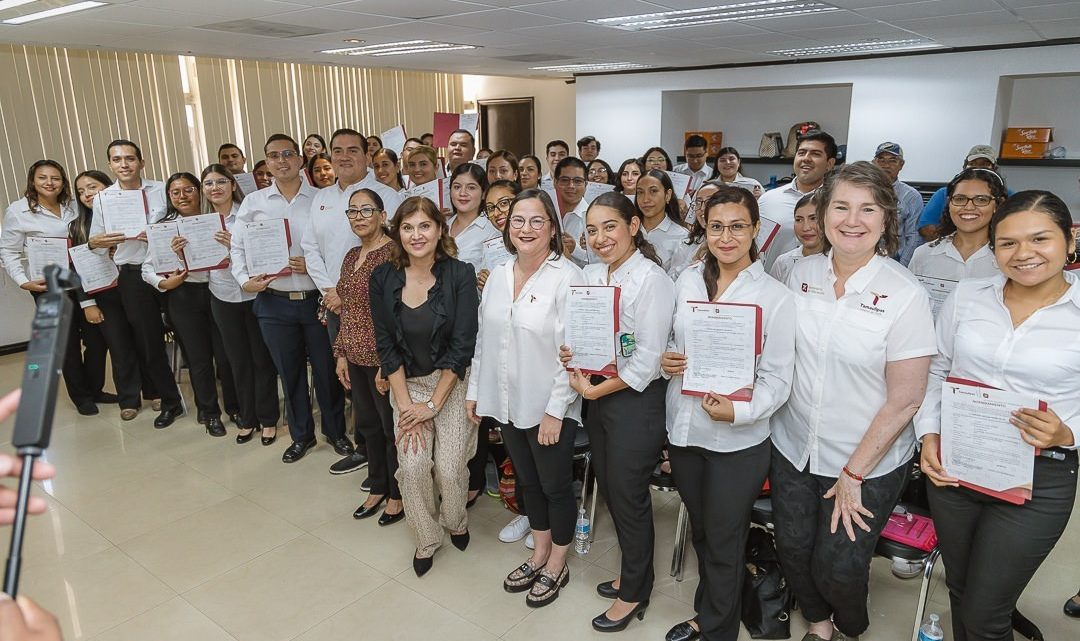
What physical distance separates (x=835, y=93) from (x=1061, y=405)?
8166 mm

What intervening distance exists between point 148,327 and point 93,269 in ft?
1.67

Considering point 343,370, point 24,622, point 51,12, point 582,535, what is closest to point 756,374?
point 582,535

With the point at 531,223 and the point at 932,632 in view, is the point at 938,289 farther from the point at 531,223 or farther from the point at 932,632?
the point at 531,223

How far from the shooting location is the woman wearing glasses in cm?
420

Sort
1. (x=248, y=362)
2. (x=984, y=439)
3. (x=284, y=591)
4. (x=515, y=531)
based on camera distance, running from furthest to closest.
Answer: (x=248, y=362)
(x=515, y=531)
(x=284, y=591)
(x=984, y=439)

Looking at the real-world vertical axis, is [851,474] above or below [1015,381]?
below

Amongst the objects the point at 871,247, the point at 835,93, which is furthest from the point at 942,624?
the point at 835,93

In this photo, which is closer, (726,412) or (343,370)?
(726,412)

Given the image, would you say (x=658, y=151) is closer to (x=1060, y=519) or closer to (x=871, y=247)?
(x=871, y=247)

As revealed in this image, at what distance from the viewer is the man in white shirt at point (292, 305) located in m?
3.93

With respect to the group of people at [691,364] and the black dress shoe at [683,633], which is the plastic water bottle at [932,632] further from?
the black dress shoe at [683,633]

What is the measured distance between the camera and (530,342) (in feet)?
8.43

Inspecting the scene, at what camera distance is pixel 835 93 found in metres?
8.88

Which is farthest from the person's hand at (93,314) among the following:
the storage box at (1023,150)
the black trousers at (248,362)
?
the storage box at (1023,150)
